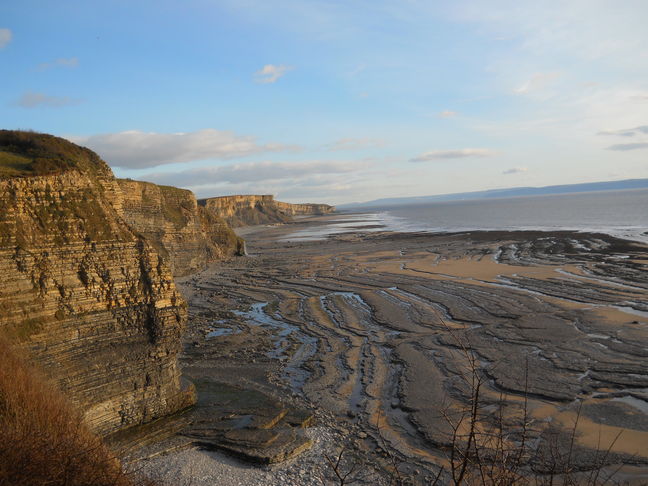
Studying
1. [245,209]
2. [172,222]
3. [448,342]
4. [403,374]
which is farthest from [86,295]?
[245,209]

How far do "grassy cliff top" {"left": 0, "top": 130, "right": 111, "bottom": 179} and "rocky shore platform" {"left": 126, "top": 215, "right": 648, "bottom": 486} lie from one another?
30.8 feet

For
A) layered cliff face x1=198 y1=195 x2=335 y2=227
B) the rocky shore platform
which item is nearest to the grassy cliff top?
the rocky shore platform

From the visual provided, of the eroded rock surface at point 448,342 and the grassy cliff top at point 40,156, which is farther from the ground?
the grassy cliff top at point 40,156

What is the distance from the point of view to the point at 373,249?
A: 68.2 m

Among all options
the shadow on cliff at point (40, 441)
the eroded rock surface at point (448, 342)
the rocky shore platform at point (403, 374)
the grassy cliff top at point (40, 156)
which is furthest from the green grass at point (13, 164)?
the eroded rock surface at point (448, 342)

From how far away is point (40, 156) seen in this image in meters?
17.0

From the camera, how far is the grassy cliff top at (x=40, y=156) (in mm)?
15109

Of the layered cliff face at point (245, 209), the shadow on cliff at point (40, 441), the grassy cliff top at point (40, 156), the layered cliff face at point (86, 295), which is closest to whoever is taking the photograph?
the shadow on cliff at point (40, 441)

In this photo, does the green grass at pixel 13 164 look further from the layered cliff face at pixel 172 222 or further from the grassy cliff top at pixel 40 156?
the layered cliff face at pixel 172 222

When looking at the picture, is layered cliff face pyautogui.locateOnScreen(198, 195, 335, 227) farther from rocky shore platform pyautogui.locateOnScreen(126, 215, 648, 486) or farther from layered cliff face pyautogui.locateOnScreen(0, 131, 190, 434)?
layered cliff face pyautogui.locateOnScreen(0, 131, 190, 434)

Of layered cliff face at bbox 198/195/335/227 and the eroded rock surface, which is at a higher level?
layered cliff face at bbox 198/195/335/227

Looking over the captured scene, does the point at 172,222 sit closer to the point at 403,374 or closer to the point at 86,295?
the point at 86,295

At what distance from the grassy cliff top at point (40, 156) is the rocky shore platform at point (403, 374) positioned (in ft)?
30.8

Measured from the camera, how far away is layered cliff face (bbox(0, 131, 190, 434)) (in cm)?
1342
